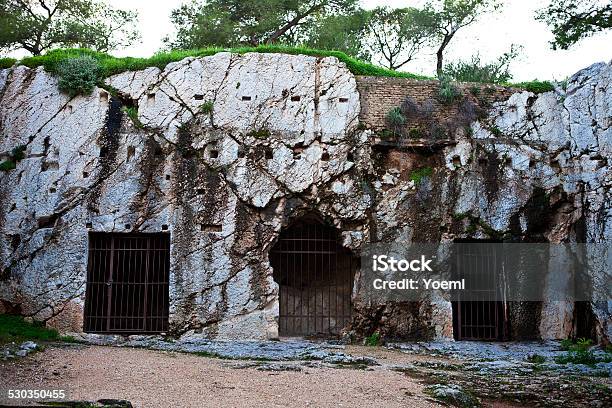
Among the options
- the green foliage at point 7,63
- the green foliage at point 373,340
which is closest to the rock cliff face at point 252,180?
the green foliage at point 373,340

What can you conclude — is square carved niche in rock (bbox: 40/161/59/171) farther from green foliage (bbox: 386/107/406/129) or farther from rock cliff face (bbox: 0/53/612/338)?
green foliage (bbox: 386/107/406/129)

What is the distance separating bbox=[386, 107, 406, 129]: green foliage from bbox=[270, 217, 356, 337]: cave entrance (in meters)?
2.73

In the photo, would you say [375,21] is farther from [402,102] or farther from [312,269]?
[312,269]

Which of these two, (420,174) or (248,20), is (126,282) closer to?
(420,174)

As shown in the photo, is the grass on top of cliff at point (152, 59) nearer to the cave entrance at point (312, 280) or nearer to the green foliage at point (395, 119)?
the green foliage at point (395, 119)

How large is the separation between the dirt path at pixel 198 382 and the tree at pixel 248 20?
44.8 ft

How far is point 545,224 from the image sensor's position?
47.0 ft

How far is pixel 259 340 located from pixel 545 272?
6.36m

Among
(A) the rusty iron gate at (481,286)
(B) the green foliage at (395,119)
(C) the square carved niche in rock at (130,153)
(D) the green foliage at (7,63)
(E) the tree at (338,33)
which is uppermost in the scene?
(E) the tree at (338,33)

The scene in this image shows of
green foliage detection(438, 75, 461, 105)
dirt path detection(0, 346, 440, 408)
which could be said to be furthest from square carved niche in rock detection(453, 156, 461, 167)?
dirt path detection(0, 346, 440, 408)

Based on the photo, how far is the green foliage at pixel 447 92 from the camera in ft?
48.4

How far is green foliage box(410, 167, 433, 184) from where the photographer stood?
557 inches

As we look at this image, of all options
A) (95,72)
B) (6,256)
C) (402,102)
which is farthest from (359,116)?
(6,256)

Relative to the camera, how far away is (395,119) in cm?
1427
